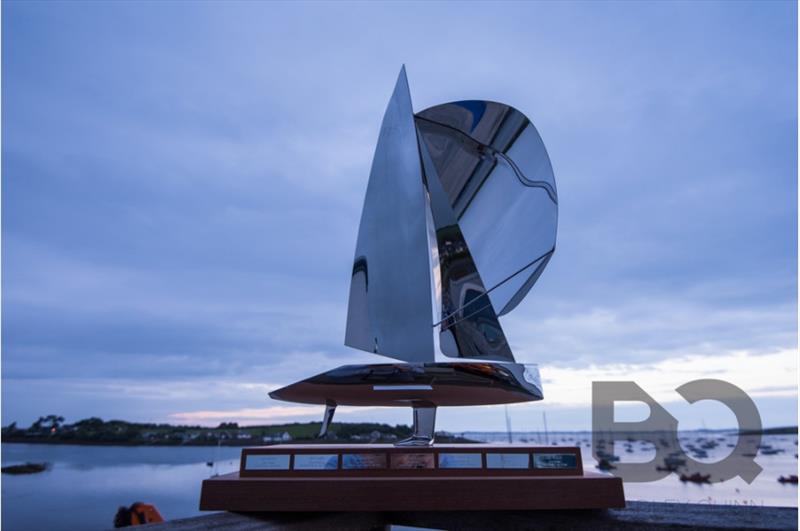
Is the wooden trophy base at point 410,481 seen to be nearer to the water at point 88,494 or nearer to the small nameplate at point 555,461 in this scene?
the small nameplate at point 555,461

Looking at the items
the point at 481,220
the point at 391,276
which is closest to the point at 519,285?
the point at 481,220

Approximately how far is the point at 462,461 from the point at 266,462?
132 inches

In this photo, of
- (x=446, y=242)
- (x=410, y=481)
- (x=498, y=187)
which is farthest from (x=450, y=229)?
(x=410, y=481)

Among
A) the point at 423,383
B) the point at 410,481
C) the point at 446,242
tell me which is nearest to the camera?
the point at 410,481

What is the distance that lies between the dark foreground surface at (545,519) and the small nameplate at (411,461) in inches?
33.1

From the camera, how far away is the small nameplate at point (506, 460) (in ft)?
30.6

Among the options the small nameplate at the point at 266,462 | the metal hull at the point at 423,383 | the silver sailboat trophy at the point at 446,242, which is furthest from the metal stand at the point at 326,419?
the small nameplate at the point at 266,462

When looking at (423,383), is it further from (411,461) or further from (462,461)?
(462,461)

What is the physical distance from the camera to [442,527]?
30.3 feet

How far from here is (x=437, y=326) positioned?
455 inches

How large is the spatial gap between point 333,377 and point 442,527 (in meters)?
3.10

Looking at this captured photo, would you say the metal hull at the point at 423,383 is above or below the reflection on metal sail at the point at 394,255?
below

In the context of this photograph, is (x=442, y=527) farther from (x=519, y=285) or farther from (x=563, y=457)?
(x=519, y=285)

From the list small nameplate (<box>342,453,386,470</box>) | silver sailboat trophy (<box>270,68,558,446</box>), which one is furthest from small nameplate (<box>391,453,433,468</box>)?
silver sailboat trophy (<box>270,68,558,446</box>)
